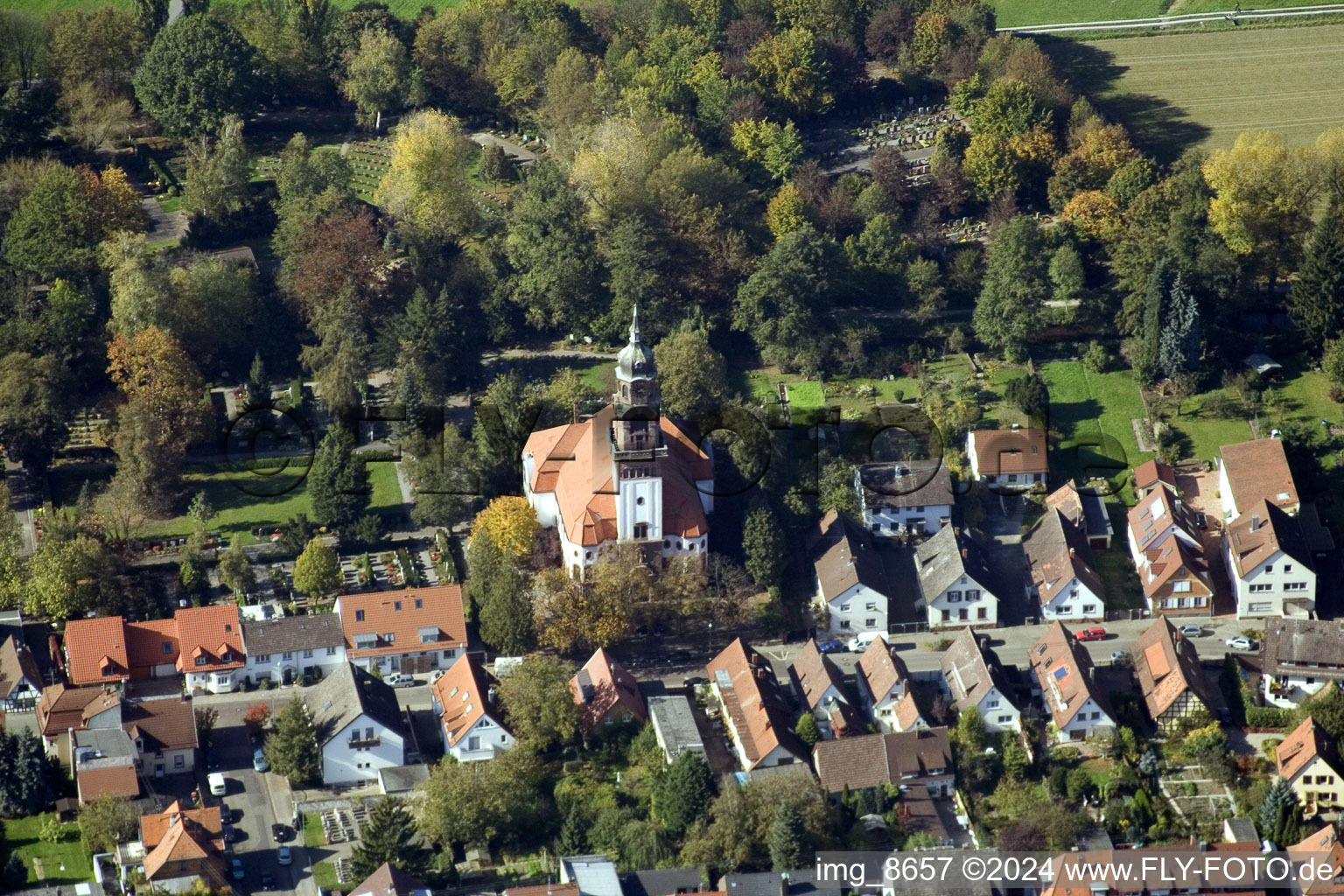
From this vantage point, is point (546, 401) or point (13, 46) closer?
point (546, 401)

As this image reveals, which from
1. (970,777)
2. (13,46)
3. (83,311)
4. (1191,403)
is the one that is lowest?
(970,777)

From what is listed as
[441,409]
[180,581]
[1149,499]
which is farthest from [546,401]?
[1149,499]

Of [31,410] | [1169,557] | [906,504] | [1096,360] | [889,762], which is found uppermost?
[31,410]

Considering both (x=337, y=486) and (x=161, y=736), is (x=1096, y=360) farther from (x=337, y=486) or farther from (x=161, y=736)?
(x=161, y=736)

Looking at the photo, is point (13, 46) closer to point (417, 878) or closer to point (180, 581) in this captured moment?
point (180, 581)

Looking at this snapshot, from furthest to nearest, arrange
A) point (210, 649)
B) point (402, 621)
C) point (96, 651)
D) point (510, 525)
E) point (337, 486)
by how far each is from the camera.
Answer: point (337, 486)
point (510, 525)
point (402, 621)
point (210, 649)
point (96, 651)

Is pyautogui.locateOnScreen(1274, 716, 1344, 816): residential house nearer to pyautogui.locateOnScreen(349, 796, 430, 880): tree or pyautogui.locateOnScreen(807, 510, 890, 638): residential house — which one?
pyautogui.locateOnScreen(807, 510, 890, 638): residential house

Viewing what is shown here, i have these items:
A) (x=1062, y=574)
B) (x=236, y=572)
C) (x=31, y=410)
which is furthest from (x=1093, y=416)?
(x=31, y=410)
